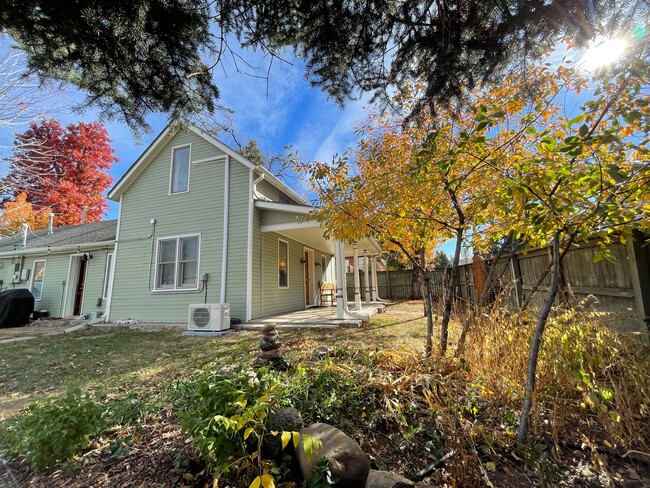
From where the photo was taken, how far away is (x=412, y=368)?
273 centimetres

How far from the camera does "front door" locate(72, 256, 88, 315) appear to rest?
11.4 m

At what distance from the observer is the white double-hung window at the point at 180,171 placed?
9.50 meters

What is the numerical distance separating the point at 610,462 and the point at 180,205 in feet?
32.9

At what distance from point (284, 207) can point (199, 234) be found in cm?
273

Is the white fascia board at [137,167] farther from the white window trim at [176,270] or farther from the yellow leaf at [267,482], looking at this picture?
the yellow leaf at [267,482]

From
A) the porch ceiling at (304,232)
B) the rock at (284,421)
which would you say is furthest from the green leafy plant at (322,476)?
the porch ceiling at (304,232)

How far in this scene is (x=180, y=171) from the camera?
31.7 ft

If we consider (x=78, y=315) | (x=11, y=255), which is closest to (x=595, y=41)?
(x=78, y=315)

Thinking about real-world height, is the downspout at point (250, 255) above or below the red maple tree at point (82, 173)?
below

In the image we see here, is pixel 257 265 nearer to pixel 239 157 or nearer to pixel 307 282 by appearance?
→ pixel 239 157

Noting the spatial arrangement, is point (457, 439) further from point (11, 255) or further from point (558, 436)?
point (11, 255)

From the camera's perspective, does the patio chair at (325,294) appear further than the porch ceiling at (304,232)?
Yes

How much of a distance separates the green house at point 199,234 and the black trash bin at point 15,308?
9.84 feet

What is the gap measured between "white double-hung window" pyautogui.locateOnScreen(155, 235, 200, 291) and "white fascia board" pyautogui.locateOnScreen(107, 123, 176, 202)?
2467 millimetres
